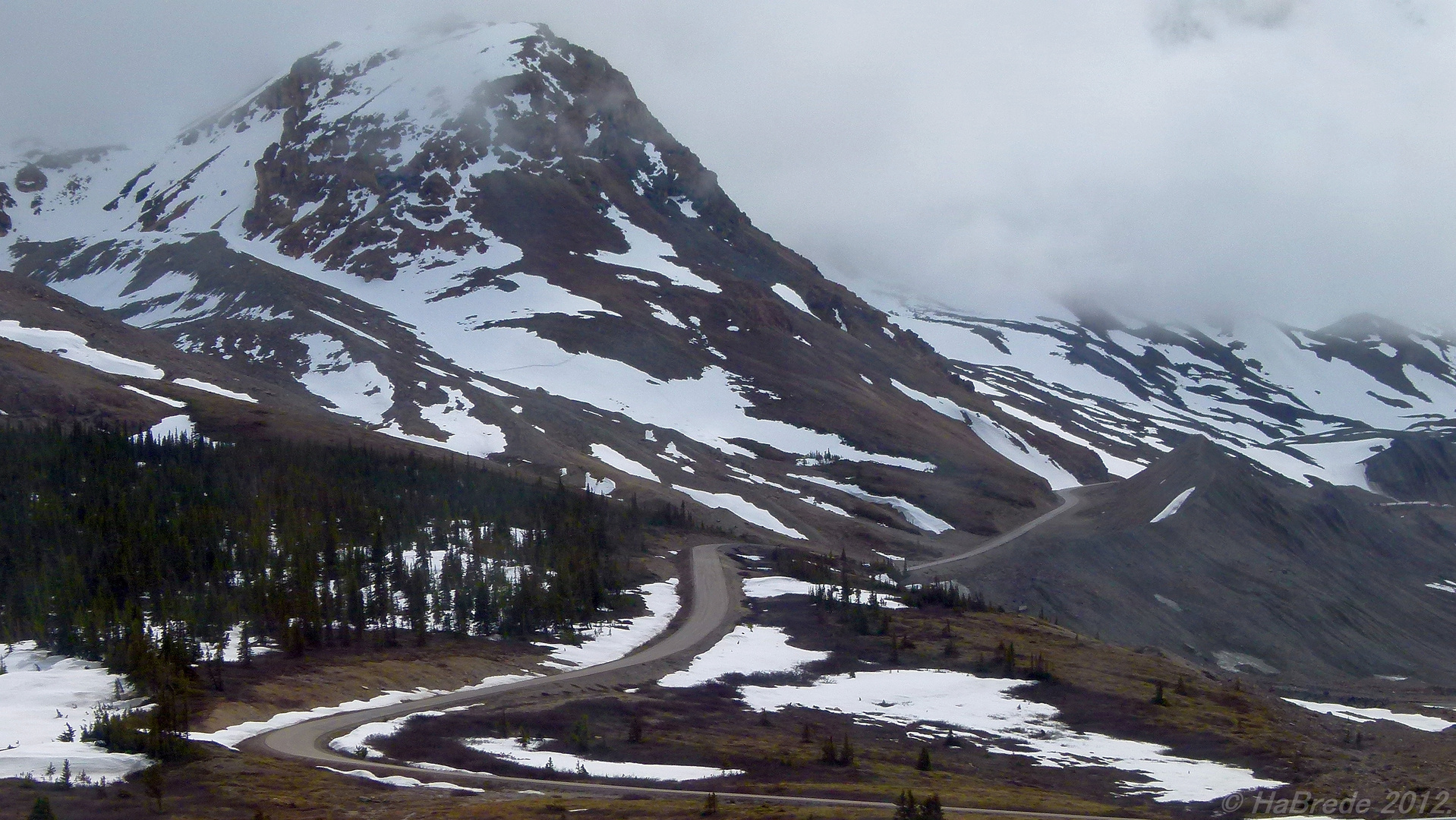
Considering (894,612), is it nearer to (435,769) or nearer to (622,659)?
(622,659)

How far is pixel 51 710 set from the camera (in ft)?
90.4

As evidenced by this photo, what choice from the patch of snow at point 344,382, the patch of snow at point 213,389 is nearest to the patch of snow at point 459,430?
the patch of snow at point 344,382

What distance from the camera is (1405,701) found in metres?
50.3

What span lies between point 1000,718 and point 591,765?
15.0 metres

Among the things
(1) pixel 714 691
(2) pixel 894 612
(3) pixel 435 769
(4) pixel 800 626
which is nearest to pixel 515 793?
(3) pixel 435 769

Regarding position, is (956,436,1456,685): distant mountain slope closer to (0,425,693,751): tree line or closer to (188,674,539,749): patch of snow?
(0,425,693,751): tree line

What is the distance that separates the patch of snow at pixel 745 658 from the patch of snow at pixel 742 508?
33622mm

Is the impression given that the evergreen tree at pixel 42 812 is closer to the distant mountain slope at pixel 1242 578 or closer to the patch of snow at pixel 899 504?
the distant mountain slope at pixel 1242 578

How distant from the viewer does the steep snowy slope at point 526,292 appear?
9388cm

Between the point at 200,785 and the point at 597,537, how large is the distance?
38778 mm

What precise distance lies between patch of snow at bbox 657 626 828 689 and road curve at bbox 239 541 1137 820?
2.26 feet

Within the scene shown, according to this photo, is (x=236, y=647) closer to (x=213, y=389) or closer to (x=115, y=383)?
(x=115, y=383)

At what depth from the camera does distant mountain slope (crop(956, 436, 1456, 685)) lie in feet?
216

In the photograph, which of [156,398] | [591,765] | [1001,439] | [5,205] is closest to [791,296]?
[1001,439]
